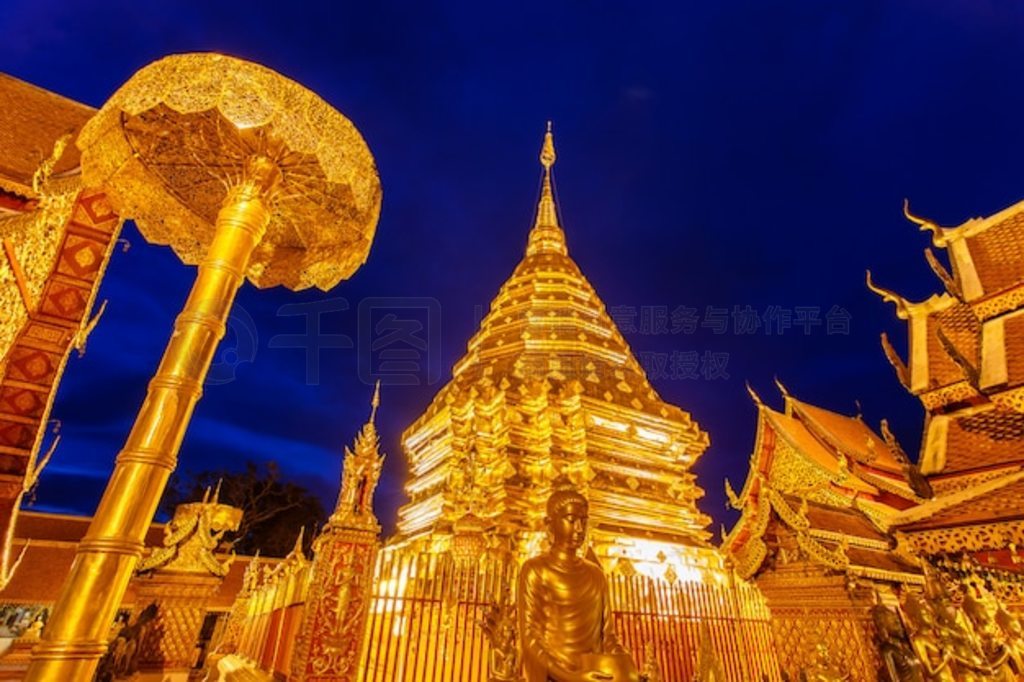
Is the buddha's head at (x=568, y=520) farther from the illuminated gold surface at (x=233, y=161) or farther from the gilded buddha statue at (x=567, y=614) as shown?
the illuminated gold surface at (x=233, y=161)

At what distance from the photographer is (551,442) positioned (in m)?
10.3

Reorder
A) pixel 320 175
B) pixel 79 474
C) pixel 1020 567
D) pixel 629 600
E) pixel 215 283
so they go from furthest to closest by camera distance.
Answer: pixel 79 474
pixel 629 600
pixel 1020 567
pixel 320 175
pixel 215 283

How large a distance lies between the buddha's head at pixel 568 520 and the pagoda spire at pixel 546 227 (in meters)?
13.0

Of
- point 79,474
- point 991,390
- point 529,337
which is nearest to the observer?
point 991,390

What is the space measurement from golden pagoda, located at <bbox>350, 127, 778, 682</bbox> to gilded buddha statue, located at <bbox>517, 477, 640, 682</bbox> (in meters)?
0.31

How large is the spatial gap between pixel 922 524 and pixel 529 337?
8628 mm

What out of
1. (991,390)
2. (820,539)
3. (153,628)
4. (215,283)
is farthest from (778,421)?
(153,628)

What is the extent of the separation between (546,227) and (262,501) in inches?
795

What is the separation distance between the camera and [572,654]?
3.61m

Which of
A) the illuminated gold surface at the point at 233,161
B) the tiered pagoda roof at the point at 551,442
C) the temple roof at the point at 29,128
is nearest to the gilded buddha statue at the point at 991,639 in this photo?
the tiered pagoda roof at the point at 551,442

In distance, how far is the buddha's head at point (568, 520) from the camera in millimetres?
4008

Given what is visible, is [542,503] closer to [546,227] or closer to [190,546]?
[190,546]

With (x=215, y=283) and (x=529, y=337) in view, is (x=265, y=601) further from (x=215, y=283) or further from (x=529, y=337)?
(x=529, y=337)

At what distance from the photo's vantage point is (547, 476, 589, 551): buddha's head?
401 cm
